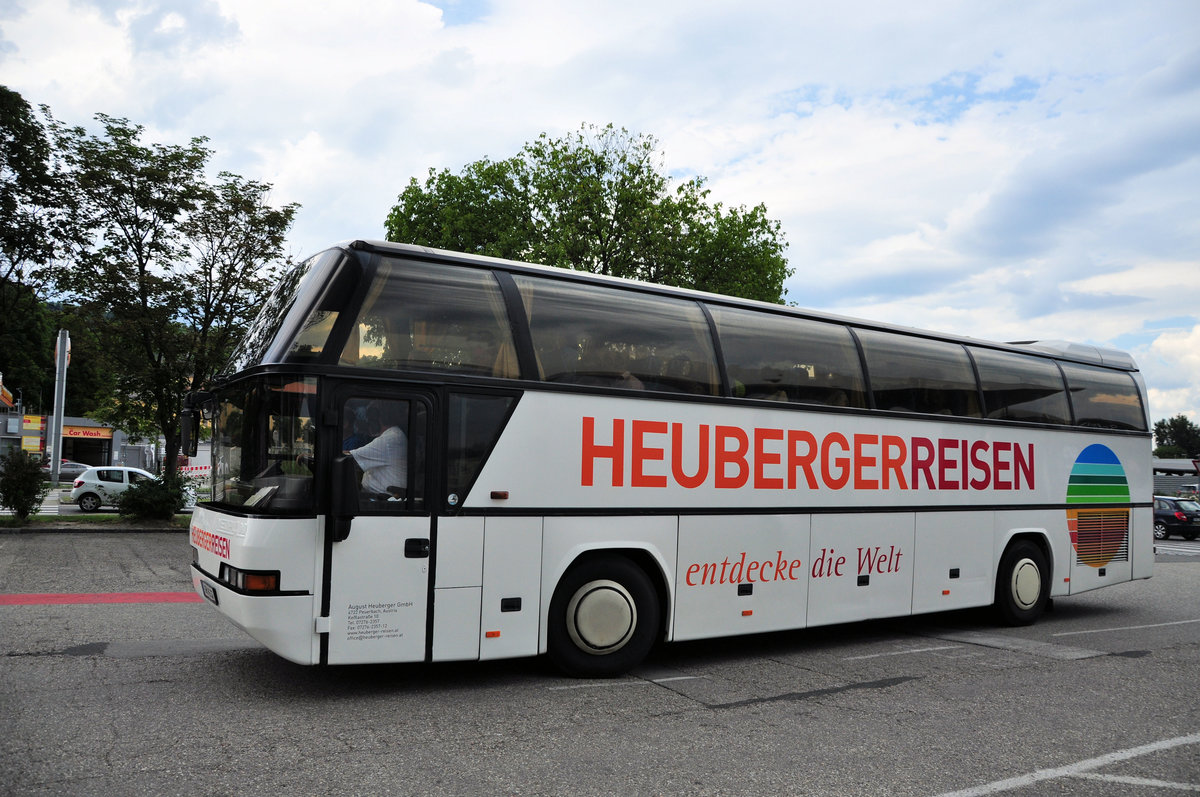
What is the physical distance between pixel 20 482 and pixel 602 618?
1905cm

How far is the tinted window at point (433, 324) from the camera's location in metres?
6.46

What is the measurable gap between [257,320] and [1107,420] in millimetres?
10702

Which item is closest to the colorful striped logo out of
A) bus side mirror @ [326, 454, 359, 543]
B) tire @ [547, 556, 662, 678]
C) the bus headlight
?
tire @ [547, 556, 662, 678]

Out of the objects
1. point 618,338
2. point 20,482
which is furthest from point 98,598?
point 20,482

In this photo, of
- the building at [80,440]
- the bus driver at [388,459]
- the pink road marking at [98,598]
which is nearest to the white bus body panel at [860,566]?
the bus driver at [388,459]

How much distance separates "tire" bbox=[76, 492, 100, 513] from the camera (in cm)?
2770

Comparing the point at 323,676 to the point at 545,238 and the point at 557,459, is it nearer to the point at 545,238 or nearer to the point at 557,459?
the point at 557,459

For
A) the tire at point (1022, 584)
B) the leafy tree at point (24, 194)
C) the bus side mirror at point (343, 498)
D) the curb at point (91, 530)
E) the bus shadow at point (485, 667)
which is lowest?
the curb at point (91, 530)

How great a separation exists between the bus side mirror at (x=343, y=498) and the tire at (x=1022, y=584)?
7906 mm

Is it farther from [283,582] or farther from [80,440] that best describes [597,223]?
[80,440]

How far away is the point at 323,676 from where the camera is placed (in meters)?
7.03

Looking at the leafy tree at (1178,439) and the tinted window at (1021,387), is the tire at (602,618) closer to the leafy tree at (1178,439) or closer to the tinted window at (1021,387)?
the tinted window at (1021,387)

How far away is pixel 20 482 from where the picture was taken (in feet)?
68.3

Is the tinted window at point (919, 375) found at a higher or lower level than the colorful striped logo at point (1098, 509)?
higher
